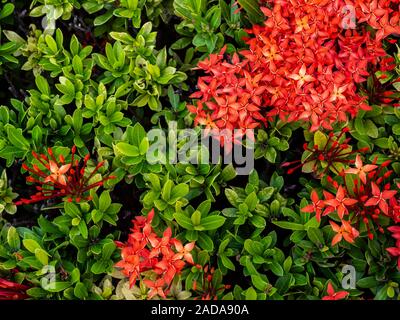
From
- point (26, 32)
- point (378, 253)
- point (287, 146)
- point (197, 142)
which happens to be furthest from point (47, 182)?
point (378, 253)

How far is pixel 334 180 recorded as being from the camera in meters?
2.17

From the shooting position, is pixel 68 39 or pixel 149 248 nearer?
pixel 149 248

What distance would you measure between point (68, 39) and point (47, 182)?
813 mm

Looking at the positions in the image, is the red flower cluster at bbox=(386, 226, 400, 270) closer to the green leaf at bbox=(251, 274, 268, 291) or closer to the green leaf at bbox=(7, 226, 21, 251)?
the green leaf at bbox=(251, 274, 268, 291)

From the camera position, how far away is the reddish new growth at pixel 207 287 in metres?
2.12

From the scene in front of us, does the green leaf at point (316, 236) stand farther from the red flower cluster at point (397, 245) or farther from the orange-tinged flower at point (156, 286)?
the orange-tinged flower at point (156, 286)

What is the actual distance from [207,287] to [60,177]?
703 millimetres

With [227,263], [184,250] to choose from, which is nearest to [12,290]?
[184,250]

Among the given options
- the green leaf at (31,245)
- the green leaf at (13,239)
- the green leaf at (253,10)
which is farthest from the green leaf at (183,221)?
the green leaf at (253,10)

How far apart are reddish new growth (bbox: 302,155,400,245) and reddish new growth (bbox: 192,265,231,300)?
446 millimetres

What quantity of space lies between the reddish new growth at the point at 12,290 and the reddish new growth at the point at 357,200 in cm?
115

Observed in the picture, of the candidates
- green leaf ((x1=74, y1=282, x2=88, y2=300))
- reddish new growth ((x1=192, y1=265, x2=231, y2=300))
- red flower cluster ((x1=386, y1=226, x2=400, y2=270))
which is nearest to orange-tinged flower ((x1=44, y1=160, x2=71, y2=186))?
green leaf ((x1=74, y1=282, x2=88, y2=300))

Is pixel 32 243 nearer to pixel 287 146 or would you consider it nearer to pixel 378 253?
pixel 287 146

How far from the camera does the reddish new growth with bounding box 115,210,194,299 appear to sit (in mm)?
1983
